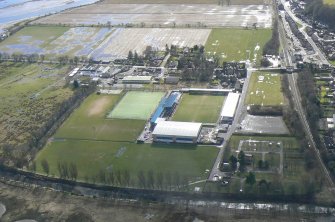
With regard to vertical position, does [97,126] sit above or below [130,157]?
above

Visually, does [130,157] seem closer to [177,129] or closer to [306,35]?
[177,129]

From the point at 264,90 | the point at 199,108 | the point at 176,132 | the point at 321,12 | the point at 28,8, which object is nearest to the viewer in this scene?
the point at 176,132

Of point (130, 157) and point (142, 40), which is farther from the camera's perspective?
point (142, 40)

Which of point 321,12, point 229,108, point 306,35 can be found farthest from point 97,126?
point 321,12

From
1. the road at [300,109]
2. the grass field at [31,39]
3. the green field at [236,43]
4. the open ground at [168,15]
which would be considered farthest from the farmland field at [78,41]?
the road at [300,109]

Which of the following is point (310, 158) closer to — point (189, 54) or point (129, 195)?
point (129, 195)

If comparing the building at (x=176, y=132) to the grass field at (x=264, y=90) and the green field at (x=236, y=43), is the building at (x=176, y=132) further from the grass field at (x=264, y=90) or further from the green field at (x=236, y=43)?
the green field at (x=236, y=43)
